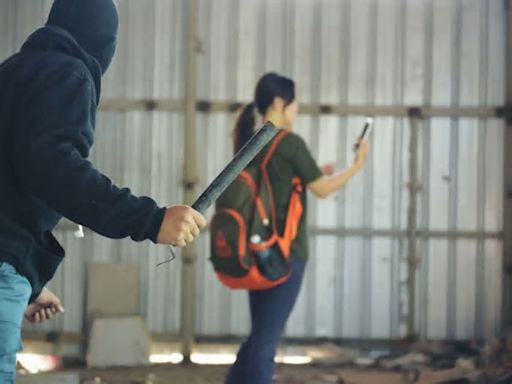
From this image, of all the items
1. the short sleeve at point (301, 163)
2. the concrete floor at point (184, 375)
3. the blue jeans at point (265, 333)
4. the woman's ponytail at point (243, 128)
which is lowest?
the concrete floor at point (184, 375)

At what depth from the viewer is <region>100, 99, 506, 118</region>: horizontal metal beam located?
26.2ft

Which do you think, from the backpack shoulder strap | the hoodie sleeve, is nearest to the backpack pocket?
the backpack shoulder strap

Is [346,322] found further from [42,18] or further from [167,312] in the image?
[42,18]

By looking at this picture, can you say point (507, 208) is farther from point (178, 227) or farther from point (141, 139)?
point (178, 227)

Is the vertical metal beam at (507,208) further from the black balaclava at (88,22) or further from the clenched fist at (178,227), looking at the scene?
the clenched fist at (178,227)

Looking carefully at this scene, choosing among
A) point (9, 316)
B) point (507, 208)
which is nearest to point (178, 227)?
point (9, 316)

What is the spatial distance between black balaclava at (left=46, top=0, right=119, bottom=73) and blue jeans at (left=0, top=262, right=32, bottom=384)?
70cm

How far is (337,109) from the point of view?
7.98 metres

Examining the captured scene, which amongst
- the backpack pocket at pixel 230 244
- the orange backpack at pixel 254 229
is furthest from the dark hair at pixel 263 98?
the backpack pocket at pixel 230 244

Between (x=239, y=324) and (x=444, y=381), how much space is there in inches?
74.8

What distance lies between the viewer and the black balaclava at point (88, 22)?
2.82m

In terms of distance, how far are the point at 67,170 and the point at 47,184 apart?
71 millimetres

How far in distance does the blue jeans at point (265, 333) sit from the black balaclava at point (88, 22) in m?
2.06

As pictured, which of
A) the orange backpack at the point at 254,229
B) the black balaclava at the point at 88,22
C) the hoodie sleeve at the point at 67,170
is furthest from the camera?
the orange backpack at the point at 254,229
